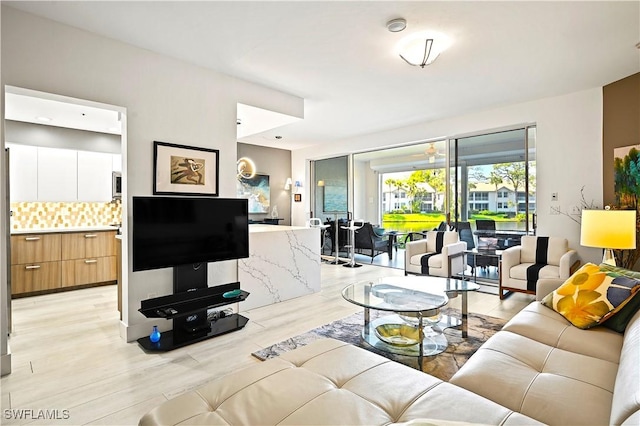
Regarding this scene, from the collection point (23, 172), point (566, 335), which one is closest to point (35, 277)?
point (23, 172)

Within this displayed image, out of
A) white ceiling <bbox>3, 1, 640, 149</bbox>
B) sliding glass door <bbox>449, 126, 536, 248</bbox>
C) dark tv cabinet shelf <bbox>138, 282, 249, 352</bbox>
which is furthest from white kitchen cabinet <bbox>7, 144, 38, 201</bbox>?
sliding glass door <bbox>449, 126, 536, 248</bbox>

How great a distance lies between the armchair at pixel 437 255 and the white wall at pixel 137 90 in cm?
289

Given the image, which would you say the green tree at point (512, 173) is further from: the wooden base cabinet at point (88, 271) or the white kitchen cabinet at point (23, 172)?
the white kitchen cabinet at point (23, 172)

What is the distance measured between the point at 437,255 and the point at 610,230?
2.22 meters

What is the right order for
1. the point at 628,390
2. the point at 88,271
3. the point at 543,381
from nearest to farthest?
the point at 628,390
the point at 543,381
the point at 88,271

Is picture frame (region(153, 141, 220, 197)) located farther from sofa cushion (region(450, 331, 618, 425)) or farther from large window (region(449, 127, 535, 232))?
large window (region(449, 127, 535, 232))

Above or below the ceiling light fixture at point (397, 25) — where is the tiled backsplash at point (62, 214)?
below

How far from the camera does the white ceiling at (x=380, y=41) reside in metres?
2.45

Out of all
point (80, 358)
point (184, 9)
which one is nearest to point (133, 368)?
point (80, 358)

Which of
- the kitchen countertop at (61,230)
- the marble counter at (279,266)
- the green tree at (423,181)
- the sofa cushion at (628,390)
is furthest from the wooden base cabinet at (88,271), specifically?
the green tree at (423,181)

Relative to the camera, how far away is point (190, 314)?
9.20 ft

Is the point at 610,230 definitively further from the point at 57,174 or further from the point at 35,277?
the point at 57,174

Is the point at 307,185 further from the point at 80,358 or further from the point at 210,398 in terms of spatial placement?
the point at 210,398

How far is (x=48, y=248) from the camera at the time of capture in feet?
15.0
